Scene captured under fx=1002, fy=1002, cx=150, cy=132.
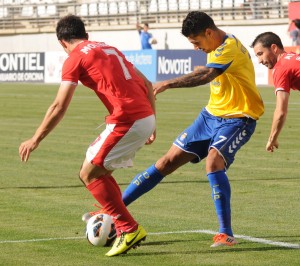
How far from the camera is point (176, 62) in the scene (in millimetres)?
41781

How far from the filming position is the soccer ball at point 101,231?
28.6 feet

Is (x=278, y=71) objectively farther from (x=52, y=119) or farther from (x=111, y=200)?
(x=52, y=119)

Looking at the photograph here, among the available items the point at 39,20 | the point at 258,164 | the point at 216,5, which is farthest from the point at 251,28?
the point at 258,164

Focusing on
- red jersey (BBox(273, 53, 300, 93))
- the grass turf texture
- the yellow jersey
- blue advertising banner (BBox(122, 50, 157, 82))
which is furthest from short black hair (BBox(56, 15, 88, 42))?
blue advertising banner (BBox(122, 50, 157, 82))

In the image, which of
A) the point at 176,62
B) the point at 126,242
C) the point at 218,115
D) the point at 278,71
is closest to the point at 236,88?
the point at 218,115

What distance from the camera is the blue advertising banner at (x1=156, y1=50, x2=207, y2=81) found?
1619 inches

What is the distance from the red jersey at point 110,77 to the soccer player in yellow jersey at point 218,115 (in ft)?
1.58

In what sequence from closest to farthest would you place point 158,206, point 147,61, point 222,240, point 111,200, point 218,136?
point 111,200
point 222,240
point 218,136
point 158,206
point 147,61

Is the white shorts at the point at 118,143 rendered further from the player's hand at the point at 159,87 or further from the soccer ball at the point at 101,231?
the soccer ball at the point at 101,231

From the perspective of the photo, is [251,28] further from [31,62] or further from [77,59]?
[77,59]

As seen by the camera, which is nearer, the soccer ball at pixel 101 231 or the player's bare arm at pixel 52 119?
the player's bare arm at pixel 52 119

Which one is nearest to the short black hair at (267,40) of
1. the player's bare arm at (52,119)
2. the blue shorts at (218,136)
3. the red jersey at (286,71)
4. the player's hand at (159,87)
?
the red jersey at (286,71)

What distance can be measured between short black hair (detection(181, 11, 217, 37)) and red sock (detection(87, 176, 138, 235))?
5.23 ft

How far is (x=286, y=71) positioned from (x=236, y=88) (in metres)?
0.49
